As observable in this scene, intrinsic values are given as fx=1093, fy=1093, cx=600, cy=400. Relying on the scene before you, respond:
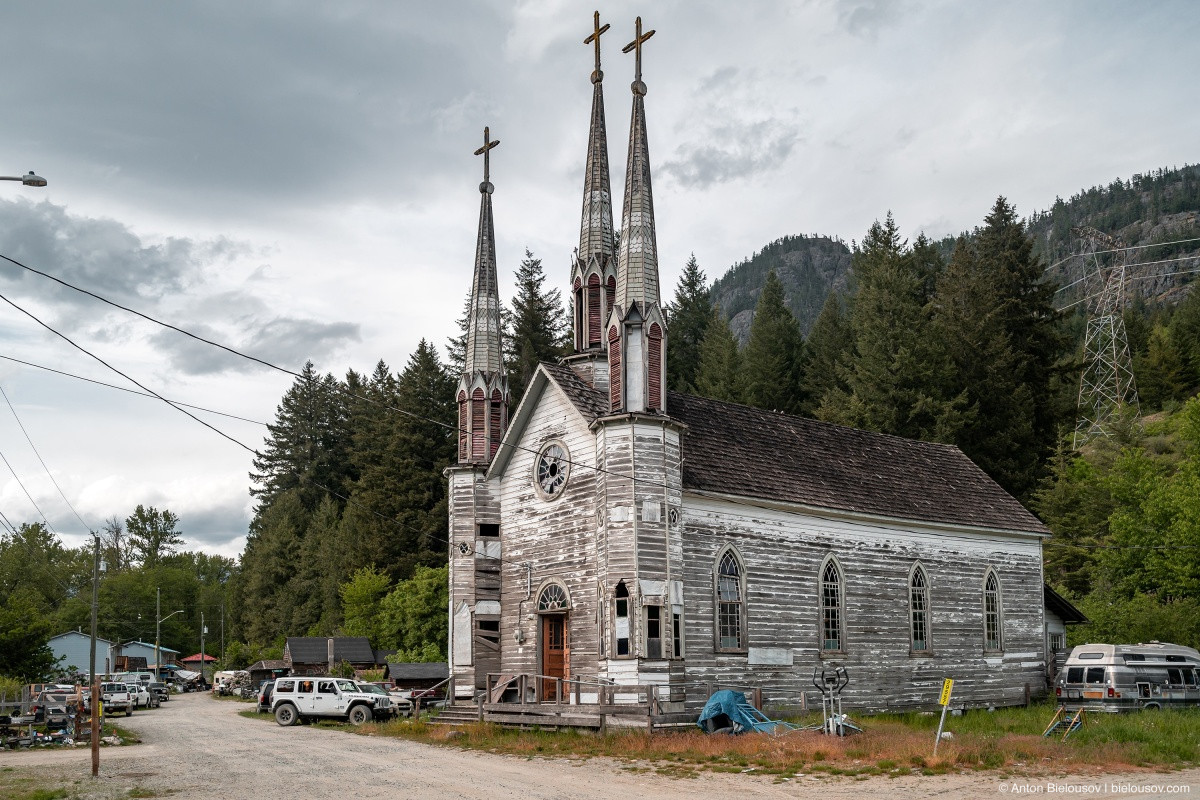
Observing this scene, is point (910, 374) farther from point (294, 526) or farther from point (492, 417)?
point (294, 526)

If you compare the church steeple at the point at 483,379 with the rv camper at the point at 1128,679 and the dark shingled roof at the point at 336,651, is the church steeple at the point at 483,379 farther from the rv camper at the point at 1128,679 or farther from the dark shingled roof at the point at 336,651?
the dark shingled roof at the point at 336,651

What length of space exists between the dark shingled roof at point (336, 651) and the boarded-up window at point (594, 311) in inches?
1236

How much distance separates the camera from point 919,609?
34406mm

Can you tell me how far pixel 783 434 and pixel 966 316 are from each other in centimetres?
3288

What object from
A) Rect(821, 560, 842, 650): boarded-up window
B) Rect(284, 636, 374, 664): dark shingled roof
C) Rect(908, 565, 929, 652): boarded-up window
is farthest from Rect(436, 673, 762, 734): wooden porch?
Rect(284, 636, 374, 664): dark shingled roof

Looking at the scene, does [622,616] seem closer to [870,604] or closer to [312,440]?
[870,604]

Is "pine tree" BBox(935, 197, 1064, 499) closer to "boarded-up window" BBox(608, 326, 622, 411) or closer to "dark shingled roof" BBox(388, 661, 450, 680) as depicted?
"dark shingled roof" BBox(388, 661, 450, 680)

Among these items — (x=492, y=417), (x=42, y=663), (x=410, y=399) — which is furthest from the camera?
(x=410, y=399)

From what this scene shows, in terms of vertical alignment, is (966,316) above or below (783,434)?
above

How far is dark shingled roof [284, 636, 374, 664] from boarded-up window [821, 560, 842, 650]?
32.6 metres

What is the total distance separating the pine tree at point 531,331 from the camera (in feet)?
225

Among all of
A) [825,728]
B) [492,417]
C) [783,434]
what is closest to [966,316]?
[783,434]

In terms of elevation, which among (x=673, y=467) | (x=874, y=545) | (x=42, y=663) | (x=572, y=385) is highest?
(x=572, y=385)

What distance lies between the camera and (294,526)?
3455 inches
